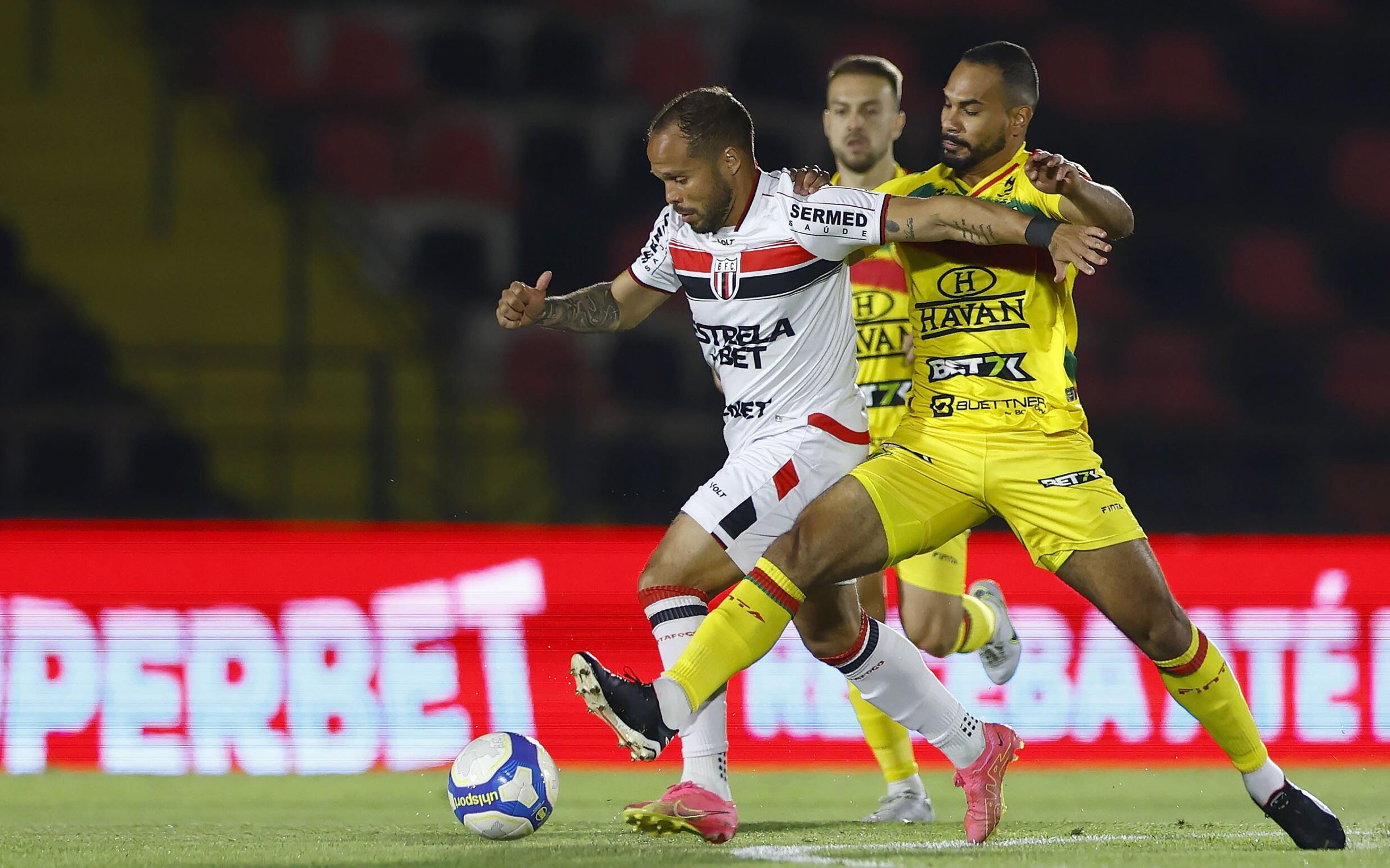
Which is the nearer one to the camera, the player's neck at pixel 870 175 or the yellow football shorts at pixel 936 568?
the yellow football shorts at pixel 936 568

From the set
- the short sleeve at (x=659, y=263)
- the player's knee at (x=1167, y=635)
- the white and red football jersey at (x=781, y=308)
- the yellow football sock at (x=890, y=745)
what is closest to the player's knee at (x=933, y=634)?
the yellow football sock at (x=890, y=745)

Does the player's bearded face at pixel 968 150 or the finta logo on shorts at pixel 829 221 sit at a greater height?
the player's bearded face at pixel 968 150

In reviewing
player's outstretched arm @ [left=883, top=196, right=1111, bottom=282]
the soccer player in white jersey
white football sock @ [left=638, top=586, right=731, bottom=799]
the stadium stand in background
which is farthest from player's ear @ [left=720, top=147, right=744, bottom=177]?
the stadium stand in background

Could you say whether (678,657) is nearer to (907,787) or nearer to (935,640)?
(907,787)

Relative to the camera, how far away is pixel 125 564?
21.3 ft

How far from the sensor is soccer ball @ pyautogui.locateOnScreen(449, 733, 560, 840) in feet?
13.5

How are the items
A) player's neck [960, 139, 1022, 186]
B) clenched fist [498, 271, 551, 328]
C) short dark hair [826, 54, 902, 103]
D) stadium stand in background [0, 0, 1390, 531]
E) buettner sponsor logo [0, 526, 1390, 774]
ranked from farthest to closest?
stadium stand in background [0, 0, 1390, 531] < buettner sponsor logo [0, 526, 1390, 774] < short dark hair [826, 54, 902, 103] < clenched fist [498, 271, 551, 328] < player's neck [960, 139, 1022, 186]

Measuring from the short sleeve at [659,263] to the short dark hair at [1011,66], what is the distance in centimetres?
93

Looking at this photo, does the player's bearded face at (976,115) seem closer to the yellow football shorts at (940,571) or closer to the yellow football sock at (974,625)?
the yellow football shorts at (940,571)

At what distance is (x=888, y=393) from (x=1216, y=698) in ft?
5.41

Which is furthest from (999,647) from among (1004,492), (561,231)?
(561,231)

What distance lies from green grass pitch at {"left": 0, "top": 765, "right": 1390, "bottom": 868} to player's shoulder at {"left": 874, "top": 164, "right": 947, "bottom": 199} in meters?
1.73

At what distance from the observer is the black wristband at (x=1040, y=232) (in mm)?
3777

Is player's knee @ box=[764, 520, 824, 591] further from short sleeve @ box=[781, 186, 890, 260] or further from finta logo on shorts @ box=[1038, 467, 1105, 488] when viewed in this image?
short sleeve @ box=[781, 186, 890, 260]
